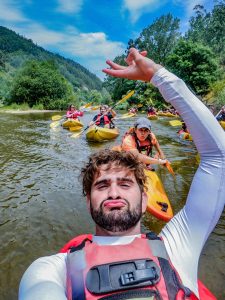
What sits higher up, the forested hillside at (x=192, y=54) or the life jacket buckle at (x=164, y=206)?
the forested hillside at (x=192, y=54)

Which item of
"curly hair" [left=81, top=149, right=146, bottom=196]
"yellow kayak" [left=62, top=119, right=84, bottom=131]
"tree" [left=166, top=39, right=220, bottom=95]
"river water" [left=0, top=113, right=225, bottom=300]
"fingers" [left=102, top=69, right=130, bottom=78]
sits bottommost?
"river water" [left=0, top=113, right=225, bottom=300]

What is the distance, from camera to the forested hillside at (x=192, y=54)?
26703 mm

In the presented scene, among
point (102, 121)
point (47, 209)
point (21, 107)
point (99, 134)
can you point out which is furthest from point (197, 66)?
point (47, 209)

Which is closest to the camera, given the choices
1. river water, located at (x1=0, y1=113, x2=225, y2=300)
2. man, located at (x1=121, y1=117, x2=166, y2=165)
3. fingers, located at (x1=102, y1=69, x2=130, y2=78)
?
fingers, located at (x1=102, y1=69, x2=130, y2=78)

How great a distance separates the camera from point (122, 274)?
129cm

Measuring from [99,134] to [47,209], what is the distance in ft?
20.6

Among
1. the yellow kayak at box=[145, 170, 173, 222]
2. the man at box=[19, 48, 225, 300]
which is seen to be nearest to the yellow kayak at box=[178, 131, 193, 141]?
the yellow kayak at box=[145, 170, 173, 222]

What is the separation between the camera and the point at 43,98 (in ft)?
116

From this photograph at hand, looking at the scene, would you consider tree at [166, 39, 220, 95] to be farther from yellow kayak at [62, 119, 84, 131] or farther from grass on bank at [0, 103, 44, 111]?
grass on bank at [0, 103, 44, 111]

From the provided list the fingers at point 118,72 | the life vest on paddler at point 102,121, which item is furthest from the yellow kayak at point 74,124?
the fingers at point 118,72

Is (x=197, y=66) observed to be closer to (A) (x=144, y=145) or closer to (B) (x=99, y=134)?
(B) (x=99, y=134)

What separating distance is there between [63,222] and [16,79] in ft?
116

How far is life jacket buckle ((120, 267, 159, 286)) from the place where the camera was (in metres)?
1.26

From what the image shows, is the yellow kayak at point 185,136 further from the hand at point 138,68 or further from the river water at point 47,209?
the hand at point 138,68
